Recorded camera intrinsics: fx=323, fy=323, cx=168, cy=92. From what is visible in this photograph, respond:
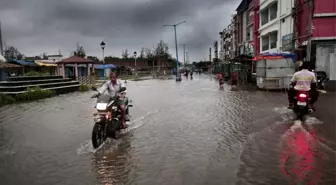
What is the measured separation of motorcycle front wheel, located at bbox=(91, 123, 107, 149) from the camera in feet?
21.1

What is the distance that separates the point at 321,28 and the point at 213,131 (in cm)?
1642

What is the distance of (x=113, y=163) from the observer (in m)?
5.57

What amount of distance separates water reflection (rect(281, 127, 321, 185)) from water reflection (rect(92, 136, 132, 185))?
8.05 ft

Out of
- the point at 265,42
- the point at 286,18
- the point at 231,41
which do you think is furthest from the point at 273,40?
the point at 231,41

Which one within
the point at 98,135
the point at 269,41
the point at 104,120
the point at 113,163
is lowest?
the point at 113,163

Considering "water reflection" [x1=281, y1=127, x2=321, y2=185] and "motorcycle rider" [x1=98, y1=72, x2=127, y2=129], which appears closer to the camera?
"water reflection" [x1=281, y1=127, x2=321, y2=185]

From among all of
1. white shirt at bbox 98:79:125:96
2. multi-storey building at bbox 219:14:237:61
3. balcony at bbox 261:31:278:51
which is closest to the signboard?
balcony at bbox 261:31:278:51

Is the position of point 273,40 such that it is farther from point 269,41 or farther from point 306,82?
point 306,82

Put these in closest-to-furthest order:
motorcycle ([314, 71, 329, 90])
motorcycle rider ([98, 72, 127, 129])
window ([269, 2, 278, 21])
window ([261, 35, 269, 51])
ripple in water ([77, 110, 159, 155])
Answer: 1. ripple in water ([77, 110, 159, 155])
2. motorcycle rider ([98, 72, 127, 129])
3. motorcycle ([314, 71, 329, 90])
4. window ([269, 2, 278, 21])
5. window ([261, 35, 269, 51])

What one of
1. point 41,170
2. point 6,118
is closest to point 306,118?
point 41,170

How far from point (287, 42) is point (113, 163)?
23.9 metres

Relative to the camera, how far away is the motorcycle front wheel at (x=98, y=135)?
6.43 metres

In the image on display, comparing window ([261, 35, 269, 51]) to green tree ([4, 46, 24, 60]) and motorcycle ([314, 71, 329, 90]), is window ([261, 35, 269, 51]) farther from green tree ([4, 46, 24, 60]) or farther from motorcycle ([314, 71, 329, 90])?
green tree ([4, 46, 24, 60])

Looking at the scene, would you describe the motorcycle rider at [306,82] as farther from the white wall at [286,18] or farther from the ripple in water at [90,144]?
the white wall at [286,18]
